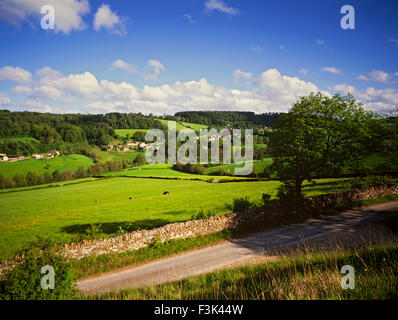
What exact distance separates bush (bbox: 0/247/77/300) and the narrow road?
2.66 m

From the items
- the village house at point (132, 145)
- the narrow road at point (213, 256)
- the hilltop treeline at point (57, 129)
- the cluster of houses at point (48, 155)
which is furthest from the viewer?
the village house at point (132, 145)

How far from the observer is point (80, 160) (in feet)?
299

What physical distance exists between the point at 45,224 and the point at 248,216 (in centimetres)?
2877

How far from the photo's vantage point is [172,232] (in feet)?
51.8

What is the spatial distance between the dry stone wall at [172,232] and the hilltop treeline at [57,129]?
229 feet

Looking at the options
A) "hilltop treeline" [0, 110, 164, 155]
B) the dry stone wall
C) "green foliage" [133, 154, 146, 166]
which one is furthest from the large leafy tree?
"green foliage" [133, 154, 146, 166]

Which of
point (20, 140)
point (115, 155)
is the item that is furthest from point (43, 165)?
point (115, 155)

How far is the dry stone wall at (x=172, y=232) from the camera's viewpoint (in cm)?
1402

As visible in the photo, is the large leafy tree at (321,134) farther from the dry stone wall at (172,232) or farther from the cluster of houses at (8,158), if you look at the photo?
the cluster of houses at (8,158)

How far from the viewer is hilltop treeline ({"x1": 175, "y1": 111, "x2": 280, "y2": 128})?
432 ft

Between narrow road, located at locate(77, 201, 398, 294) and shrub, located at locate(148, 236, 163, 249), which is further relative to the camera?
shrub, located at locate(148, 236, 163, 249)

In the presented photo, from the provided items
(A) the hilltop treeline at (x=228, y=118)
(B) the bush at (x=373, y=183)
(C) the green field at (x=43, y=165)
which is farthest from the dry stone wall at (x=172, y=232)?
(A) the hilltop treeline at (x=228, y=118)

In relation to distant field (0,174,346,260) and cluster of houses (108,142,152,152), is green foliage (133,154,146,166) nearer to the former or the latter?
cluster of houses (108,142,152,152)
